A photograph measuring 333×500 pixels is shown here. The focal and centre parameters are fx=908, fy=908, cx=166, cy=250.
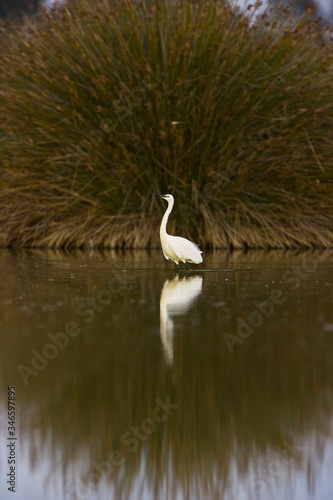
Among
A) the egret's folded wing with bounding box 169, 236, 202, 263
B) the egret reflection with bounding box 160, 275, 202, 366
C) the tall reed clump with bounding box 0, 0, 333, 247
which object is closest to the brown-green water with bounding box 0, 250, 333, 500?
the egret reflection with bounding box 160, 275, 202, 366

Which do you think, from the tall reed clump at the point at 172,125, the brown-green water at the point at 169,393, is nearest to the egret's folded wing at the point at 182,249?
the brown-green water at the point at 169,393

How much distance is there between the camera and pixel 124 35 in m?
10.6

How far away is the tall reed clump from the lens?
34.0ft

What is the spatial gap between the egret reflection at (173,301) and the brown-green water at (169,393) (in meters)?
0.01

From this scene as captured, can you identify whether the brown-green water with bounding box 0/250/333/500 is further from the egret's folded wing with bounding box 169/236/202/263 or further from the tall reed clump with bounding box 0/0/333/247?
the tall reed clump with bounding box 0/0/333/247

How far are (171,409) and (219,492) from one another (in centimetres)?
73

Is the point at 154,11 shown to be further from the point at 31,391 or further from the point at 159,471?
the point at 159,471

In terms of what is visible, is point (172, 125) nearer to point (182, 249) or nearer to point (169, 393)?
point (182, 249)

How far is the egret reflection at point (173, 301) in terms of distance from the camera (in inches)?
171

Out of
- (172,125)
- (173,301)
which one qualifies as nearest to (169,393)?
(173,301)

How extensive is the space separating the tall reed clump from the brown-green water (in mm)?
4373

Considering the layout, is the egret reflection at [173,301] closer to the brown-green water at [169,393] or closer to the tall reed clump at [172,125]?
the brown-green water at [169,393]

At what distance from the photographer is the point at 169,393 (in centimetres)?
329

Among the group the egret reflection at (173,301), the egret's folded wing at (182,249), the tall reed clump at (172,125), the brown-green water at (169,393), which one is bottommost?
the brown-green water at (169,393)
